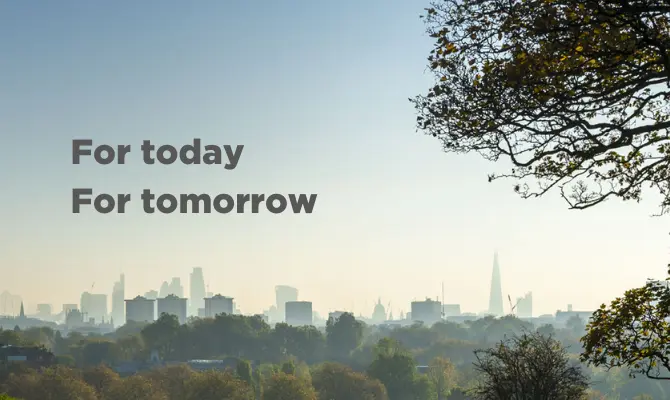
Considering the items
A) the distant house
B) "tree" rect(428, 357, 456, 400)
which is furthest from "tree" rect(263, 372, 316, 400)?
the distant house

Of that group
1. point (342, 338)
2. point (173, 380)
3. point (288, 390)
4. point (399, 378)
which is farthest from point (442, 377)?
point (342, 338)

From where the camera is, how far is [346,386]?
88938mm

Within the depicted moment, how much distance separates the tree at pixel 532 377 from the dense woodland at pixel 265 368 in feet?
0.93

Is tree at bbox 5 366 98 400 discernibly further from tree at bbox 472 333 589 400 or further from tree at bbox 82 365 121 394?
tree at bbox 472 333 589 400

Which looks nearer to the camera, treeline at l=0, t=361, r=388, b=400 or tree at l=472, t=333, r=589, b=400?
tree at l=472, t=333, r=589, b=400

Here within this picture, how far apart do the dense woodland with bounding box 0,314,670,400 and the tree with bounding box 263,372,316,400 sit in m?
0.11

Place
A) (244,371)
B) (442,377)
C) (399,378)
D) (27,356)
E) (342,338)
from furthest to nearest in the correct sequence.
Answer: (342,338) < (442,377) < (27,356) < (244,371) < (399,378)

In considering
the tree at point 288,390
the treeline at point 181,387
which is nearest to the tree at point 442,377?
the treeline at point 181,387

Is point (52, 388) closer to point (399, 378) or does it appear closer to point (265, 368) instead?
point (399, 378)

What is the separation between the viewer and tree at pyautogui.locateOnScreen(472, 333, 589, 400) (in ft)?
61.8

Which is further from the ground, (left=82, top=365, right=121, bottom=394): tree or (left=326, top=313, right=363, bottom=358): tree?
(left=326, top=313, right=363, bottom=358): tree

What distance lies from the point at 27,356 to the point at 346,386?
1629 inches

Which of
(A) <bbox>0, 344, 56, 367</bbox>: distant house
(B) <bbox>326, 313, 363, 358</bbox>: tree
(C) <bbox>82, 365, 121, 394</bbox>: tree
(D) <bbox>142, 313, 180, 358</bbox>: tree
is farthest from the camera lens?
(B) <bbox>326, 313, 363, 358</bbox>: tree

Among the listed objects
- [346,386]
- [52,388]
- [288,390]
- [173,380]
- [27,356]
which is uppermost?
[27,356]
